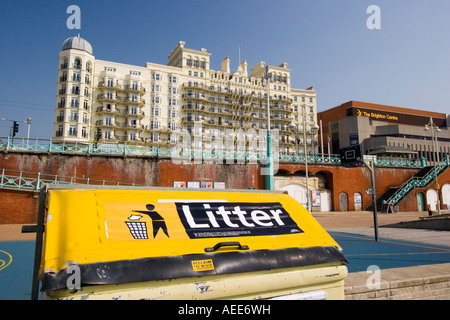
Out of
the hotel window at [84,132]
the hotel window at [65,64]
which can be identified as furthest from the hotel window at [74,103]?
the hotel window at [65,64]

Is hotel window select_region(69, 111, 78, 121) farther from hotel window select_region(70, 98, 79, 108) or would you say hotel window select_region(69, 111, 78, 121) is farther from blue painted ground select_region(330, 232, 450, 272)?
blue painted ground select_region(330, 232, 450, 272)

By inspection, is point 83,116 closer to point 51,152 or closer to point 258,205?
point 51,152

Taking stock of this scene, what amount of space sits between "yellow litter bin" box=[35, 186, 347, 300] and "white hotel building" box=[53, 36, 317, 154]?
164ft

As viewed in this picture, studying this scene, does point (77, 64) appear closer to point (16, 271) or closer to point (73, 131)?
point (73, 131)

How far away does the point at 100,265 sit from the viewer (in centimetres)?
191

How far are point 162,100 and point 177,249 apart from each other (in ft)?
201

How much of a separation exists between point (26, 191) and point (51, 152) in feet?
21.0

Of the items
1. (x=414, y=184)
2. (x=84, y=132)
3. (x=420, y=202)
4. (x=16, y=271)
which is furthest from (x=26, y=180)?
(x=420, y=202)

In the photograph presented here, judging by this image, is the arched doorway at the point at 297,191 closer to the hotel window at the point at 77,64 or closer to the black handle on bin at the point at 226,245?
the black handle on bin at the point at 226,245

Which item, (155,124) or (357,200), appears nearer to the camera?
(357,200)

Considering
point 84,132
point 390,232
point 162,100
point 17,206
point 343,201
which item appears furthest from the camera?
point 162,100

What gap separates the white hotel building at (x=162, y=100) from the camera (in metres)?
54.4

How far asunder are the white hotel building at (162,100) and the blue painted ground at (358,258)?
43.3 metres

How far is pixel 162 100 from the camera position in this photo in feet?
199
